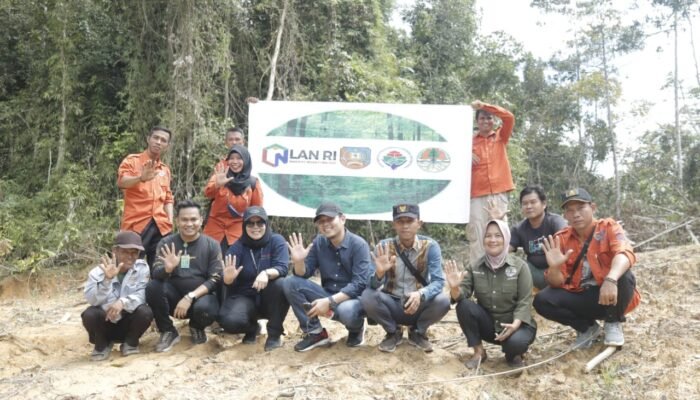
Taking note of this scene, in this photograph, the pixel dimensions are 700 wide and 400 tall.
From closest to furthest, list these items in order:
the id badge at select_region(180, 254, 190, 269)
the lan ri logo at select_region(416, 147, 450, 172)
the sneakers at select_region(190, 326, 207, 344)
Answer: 1. the id badge at select_region(180, 254, 190, 269)
2. the sneakers at select_region(190, 326, 207, 344)
3. the lan ri logo at select_region(416, 147, 450, 172)

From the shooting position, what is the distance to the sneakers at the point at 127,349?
4.45 m

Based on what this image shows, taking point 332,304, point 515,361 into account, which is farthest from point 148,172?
point 515,361

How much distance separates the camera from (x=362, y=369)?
388cm

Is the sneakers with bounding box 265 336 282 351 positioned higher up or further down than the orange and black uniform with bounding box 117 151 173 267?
further down

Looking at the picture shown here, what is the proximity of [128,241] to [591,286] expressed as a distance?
3529 millimetres

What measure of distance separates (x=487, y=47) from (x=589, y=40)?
4780mm

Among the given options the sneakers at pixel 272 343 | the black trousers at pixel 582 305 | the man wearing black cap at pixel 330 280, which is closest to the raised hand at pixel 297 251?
the man wearing black cap at pixel 330 280

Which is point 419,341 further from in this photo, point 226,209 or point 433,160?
point 433,160

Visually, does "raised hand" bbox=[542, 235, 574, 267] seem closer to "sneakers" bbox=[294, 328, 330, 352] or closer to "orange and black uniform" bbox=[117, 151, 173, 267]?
"sneakers" bbox=[294, 328, 330, 352]

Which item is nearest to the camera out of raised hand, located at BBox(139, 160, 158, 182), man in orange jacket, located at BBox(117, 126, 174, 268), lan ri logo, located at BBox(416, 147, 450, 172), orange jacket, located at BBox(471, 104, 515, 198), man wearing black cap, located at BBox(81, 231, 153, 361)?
man wearing black cap, located at BBox(81, 231, 153, 361)

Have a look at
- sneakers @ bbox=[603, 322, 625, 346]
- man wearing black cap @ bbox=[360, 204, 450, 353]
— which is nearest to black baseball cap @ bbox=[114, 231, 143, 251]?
man wearing black cap @ bbox=[360, 204, 450, 353]

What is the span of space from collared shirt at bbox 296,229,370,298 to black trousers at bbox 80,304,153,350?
1.32 meters

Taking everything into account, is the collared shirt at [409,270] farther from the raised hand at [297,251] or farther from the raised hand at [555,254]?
the raised hand at [555,254]

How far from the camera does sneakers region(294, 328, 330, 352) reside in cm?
432
